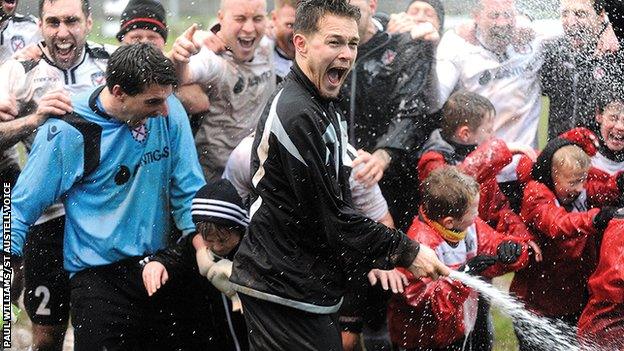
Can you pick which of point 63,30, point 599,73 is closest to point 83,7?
point 63,30

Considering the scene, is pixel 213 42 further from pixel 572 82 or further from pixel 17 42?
pixel 572 82

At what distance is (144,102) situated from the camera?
645cm

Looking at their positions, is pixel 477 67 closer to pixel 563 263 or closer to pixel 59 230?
pixel 563 263

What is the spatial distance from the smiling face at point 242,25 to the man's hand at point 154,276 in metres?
1.42

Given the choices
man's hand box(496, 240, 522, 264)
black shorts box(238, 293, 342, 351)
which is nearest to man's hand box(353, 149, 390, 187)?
man's hand box(496, 240, 522, 264)

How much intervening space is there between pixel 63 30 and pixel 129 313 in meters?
1.64

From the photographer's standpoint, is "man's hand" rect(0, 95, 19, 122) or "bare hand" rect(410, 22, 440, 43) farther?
"bare hand" rect(410, 22, 440, 43)

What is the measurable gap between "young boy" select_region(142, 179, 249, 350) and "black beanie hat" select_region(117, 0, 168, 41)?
1.19 meters

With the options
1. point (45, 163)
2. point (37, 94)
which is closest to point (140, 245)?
point (45, 163)

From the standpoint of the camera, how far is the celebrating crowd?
5645 millimetres

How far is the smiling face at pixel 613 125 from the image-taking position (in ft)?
23.5

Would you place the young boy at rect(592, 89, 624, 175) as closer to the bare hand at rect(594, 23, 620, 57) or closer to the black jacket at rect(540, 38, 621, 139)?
the black jacket at rect(540, 38, 621, 139)

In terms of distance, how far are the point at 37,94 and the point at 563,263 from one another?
10.0ft

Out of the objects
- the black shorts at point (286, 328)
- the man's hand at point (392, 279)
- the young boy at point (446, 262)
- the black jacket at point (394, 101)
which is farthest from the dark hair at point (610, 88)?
the black shorts at point (286, 328)
